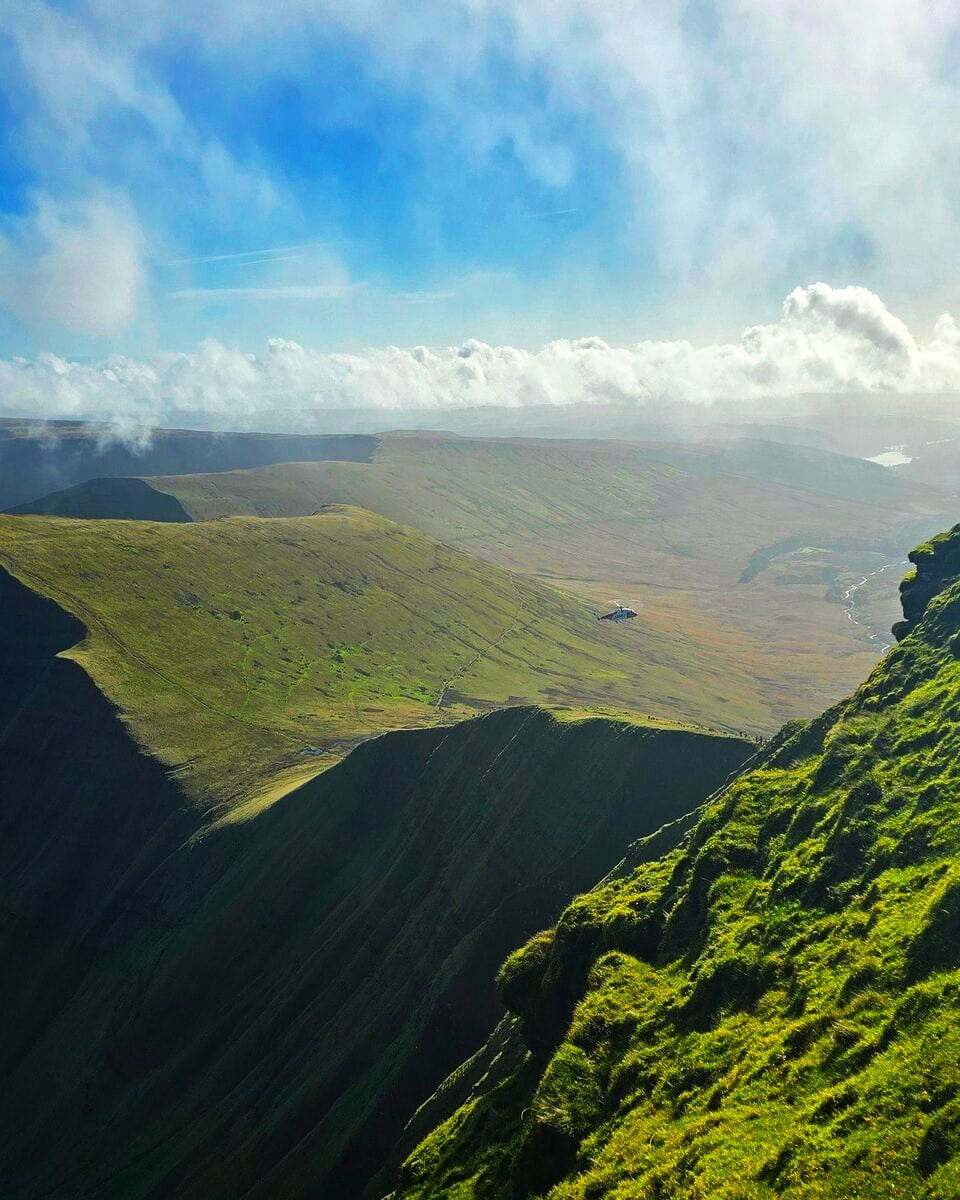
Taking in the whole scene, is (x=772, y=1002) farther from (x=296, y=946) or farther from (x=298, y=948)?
(x=296, y=946)

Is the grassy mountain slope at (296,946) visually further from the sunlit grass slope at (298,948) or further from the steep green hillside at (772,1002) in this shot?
the steep green hillside at (772,1002)

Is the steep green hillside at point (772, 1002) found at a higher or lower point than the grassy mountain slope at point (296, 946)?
higher

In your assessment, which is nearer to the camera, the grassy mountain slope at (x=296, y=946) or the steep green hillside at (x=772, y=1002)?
the steep green hillside at (x=772, y=1002)

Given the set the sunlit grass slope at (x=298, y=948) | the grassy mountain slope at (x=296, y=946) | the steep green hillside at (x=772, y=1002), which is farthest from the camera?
the grassy mountain slope at (x=296, y=946)

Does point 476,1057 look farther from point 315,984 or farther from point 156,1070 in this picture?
point 156,1070

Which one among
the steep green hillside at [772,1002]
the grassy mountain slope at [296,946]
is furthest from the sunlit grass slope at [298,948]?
the steep green hillside at [772,1002]

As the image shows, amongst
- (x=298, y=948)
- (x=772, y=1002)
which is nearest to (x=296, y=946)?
(x=298, y=948)
